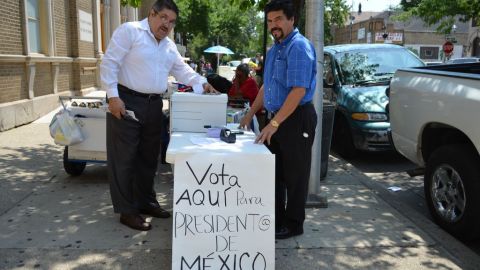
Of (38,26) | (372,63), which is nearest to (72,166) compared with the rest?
(372,63)

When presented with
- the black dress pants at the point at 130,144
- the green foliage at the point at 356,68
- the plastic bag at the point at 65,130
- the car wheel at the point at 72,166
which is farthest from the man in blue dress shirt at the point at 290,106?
the green foliage at the point at 356,68

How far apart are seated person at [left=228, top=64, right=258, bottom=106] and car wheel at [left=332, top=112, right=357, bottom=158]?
142 centimetres

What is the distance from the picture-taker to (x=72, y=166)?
5801mm

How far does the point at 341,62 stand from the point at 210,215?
18.4 ft

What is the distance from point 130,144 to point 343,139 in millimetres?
4331

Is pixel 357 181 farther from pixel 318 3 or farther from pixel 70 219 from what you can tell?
pixel 70 219

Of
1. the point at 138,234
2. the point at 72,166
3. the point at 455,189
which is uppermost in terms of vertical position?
the point at 455,189

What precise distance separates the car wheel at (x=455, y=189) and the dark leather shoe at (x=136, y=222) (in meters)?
2.51

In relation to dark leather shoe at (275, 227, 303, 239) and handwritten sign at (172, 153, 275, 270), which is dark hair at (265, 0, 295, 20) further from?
dark leather shoe at (275, 227, 303, 239)

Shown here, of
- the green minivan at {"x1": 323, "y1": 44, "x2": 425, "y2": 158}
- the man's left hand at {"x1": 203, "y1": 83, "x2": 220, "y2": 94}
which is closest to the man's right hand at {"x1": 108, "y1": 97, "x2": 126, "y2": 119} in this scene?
the man's left hand at {"x1": 203, "y1": 83, "x2": 220, "y2": 94}

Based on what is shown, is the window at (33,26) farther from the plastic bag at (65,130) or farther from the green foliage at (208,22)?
the green foliage at (208,22)

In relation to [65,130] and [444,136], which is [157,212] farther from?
[444,136]

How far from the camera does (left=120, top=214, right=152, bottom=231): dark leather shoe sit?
4.12 metres

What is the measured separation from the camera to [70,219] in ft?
14.4
